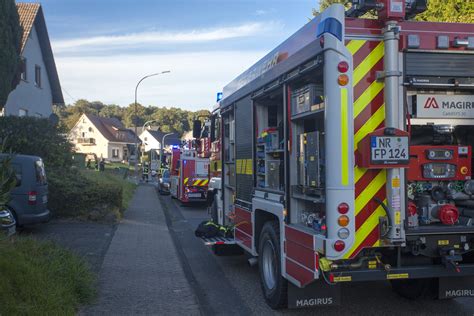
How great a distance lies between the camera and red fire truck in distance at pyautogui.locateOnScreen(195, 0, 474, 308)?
4.47m

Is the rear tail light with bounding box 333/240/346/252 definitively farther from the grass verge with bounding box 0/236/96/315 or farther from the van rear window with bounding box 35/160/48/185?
the van rear window with bounding box 35/160/48/185

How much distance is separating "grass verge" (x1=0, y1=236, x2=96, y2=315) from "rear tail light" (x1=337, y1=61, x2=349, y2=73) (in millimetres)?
3492

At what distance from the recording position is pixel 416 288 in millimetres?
6074

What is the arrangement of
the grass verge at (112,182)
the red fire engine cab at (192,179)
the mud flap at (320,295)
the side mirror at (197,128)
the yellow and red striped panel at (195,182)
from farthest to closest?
the yellow and red striped panel at (195,182)
the red fire engine cab at (192,179)
the grass verge at (112,182)
the side mirror at (197,128)
the mud flap at (320,295)

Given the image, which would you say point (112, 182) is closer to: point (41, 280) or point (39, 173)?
point (39, 173)

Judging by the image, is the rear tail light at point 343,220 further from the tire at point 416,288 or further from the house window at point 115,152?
the house window at point 115,152

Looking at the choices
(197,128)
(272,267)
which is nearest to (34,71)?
(197,128)

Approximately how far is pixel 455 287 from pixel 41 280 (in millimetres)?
4379

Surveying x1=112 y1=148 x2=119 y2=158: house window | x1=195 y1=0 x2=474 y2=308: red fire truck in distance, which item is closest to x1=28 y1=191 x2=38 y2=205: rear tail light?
x1=195 y1=0 x2=474 y2=308: red fire truck in distance

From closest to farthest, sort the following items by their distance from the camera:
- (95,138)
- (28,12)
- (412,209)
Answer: (412,209) < (28,12) < (95,138)

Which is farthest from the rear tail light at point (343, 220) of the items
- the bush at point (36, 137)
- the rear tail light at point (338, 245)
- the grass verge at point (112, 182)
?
the bush at point (36, 137)

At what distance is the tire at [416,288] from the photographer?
19.1ft

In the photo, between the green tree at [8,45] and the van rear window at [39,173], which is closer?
the van rear window at [39,173]

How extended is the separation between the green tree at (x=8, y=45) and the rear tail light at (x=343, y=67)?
1135 cm
